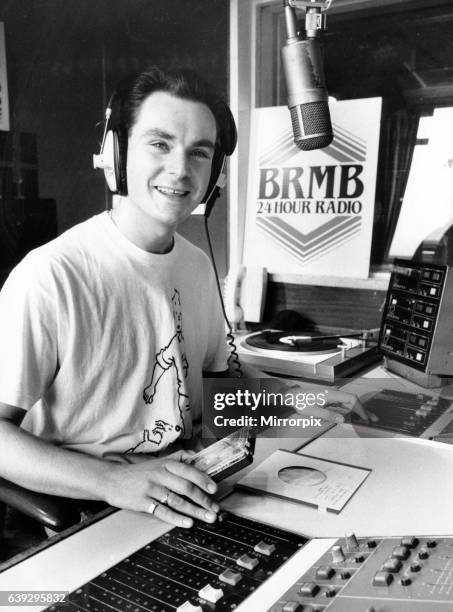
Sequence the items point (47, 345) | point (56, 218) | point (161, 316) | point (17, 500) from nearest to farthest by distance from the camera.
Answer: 1. point (17, 500)
2. point (47, 345)
3. point (161, 316)
4. point (56, 218)

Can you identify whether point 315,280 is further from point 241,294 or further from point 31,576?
point 31,576

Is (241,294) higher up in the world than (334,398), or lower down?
higher up

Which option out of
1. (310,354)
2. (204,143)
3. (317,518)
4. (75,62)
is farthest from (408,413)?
(75,62)

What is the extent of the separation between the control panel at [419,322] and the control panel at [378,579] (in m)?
0.68

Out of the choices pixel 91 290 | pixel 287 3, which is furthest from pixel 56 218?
pixel 287 3

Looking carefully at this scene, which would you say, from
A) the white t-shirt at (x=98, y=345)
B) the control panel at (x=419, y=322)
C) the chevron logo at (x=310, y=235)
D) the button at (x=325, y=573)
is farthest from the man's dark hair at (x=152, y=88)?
the button at (x=325, y=573)

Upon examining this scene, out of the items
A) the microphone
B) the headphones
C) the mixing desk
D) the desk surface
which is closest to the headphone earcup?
the headphones

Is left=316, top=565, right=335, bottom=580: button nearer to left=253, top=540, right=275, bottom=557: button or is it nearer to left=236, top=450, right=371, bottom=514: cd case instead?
left=253, top=540, right=275, bottom=557: button

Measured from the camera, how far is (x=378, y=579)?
1.92 ft

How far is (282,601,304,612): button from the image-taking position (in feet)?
1.83

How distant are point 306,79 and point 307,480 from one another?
851mm

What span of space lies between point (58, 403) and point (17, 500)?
0.20m

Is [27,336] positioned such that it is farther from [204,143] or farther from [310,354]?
[310,354]

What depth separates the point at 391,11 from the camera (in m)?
1.71
